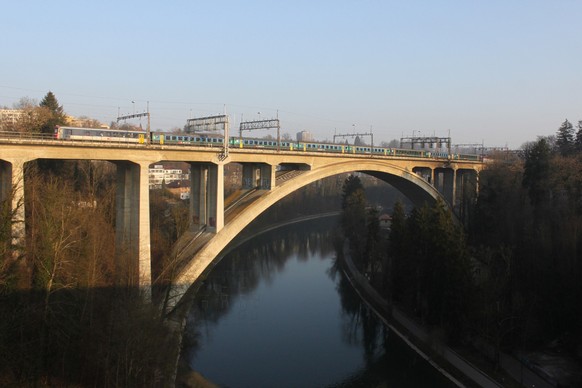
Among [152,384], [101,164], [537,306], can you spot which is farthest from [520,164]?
[152,384]

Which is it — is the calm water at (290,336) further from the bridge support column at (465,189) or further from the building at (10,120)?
the building at (10,120)

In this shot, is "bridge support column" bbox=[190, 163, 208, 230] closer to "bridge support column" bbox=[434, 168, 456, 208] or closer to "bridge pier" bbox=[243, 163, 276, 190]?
"bridge pier" bbox=[243, 163, 276, 190]

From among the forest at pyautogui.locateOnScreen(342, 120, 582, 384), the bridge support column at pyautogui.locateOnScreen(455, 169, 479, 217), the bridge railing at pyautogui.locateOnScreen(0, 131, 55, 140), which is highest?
the bridge railing at pyautogui.locateOnScreen(0, 131, 55, 140)

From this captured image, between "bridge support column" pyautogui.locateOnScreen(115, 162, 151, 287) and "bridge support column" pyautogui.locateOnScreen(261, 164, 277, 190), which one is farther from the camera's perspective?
"bridge support column" pyautogui.locateOnScreen(261, 164, 277, 190)

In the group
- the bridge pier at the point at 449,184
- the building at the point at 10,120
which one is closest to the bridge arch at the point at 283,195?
the bridge pier at the point at 449,184

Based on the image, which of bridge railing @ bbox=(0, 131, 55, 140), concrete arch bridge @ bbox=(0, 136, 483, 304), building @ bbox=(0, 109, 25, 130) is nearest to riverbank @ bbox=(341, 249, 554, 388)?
concrete arch bridge @ bbox=(0, 136, 483, 304)

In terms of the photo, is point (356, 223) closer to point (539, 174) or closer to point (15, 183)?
point (539, 174)
